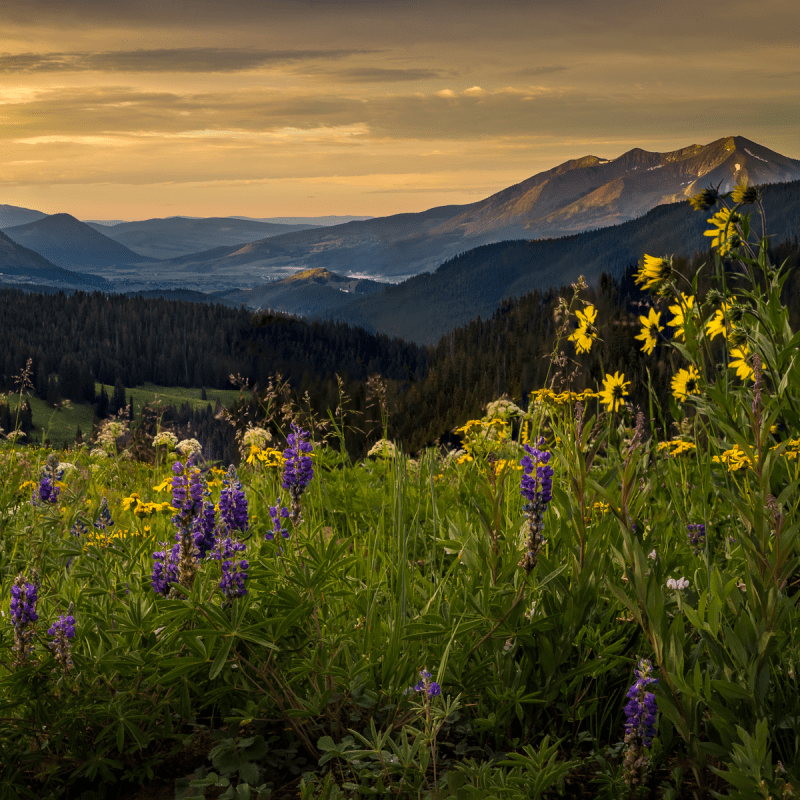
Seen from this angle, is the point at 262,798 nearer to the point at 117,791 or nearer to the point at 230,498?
the point at 117,791

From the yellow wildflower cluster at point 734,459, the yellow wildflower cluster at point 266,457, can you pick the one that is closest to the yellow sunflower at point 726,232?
the yellow wildflower cluster at point 734,459

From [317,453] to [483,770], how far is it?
3.27 meters

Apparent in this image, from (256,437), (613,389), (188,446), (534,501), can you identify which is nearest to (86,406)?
→ (256,437)

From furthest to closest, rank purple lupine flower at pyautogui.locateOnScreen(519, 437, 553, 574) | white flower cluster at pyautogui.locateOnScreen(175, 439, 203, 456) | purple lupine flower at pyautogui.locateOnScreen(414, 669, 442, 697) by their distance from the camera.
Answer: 1. white flower cluster at pyautogui.locateOnScreen(175, 439, 203, 456)
2. purple lupine flower at pyautogui.locateOnScreen(519, 437, 553, 574)
3. purple lupine flower at pyautogui.locateOnScreen(414, 669, 442, 697)

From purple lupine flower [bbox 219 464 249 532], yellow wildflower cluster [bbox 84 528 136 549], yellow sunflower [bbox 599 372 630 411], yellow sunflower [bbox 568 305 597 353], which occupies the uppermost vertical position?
yellow sunflower [bbox 568 305 597 353]

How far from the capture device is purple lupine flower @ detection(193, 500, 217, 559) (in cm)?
249

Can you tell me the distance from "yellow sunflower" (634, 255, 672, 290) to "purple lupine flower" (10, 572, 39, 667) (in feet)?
11.3

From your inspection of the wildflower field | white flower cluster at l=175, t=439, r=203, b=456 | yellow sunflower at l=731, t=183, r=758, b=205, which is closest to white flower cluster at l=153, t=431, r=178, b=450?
white flower cluster at l=175, t=439, r=203, b=456

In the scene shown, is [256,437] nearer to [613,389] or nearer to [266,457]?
[266,457]

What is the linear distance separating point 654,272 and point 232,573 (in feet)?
9.50

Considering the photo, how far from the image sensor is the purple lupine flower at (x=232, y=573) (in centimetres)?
231

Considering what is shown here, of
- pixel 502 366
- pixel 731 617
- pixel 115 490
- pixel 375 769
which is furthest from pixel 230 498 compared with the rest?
pixel 502 366

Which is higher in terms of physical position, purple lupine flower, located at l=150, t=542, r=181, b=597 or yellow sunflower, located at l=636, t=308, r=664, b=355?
yellow sunflower, located at l=636, t=308, r=664, b=355

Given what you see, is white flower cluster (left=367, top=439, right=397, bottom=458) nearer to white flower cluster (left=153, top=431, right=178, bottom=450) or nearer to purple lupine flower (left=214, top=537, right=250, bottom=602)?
white flower cluster (left=153, top=431, right=178, bottom=450)
